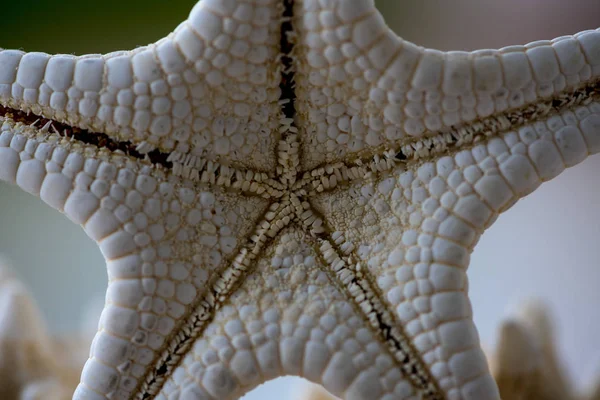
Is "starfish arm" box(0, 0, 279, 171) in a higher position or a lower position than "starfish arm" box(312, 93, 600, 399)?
higher

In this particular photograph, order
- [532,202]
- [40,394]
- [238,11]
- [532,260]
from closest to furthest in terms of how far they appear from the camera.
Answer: [238,11] < [40,394] < [532,260] < [532,202]

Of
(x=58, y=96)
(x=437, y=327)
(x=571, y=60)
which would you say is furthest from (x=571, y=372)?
(x=58, y=96)

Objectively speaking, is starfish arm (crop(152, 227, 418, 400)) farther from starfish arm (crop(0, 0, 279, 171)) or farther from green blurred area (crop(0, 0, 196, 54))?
green blurred area (crop(0, 0, 196, 54))

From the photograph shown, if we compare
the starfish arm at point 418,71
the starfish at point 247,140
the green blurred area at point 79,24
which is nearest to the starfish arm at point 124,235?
the starfish at point 247,140

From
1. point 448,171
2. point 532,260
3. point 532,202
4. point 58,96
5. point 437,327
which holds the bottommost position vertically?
point 437,327

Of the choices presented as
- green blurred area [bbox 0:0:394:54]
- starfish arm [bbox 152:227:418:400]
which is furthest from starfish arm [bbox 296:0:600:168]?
green blurred area [bbox 0:0:394:54]

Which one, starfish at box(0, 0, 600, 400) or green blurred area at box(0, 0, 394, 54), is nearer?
starfish at box(0, 0, 600, 400)

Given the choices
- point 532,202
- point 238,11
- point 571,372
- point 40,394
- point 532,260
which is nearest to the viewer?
point 238,11

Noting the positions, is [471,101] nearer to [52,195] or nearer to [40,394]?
[52,195]
